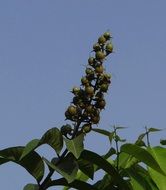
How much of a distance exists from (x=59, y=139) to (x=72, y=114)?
164 mm

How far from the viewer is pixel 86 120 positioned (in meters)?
2.91

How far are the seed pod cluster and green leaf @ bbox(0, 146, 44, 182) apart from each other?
12.3 inches

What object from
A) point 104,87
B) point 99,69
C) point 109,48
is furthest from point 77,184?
point 109,48

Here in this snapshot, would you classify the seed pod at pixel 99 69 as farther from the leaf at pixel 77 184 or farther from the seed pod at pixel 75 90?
the leaf at pixel 77 184

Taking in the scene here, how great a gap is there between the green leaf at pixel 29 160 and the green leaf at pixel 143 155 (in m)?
0.52

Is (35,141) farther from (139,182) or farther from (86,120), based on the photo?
(139,182)

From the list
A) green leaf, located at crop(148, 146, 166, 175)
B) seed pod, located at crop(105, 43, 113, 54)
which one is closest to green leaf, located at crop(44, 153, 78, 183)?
green leaf, located at crop(148, 146, 166, 175)

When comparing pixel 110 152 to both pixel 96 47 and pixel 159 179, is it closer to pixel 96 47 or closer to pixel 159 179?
pixel 159 179

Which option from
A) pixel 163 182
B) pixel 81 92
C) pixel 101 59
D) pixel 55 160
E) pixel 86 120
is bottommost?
pixel 163 182

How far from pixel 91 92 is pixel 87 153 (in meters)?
0.37

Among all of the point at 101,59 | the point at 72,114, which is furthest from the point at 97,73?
the point at 72,114

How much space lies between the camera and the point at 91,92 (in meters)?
2.97

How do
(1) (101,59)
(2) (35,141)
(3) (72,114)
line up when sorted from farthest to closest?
(1) (101,59) → (3) (72,114) → (2) (35,141)

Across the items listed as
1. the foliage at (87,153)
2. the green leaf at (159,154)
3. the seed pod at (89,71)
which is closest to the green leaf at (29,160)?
the foliage at (87,153)
